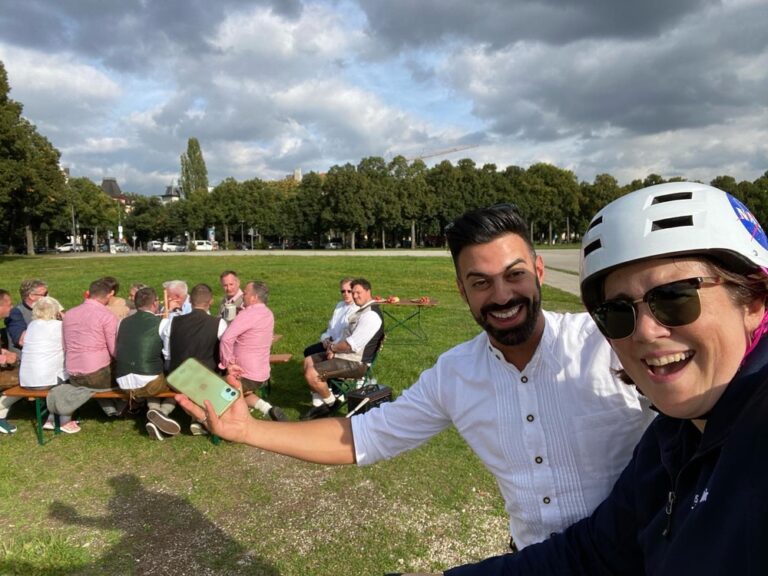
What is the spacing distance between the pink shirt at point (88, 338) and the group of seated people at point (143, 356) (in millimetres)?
11

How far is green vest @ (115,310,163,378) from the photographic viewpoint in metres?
6.45

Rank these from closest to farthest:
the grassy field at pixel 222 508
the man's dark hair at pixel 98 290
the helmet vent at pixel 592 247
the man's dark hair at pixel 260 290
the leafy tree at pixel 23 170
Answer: the helmet vent at pixel 592 247 < the grassy field at pixel 222 508 < the man's dark hair at pixel 98 290 < the man's dark hair at pixel 260 290 < the leafy tree at pixel 23 170

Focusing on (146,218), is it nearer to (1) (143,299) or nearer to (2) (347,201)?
(2) (347,201)

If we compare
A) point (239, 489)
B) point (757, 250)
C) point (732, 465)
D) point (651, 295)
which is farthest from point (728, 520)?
point (239, 489)

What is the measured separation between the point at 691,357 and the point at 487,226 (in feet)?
3.38

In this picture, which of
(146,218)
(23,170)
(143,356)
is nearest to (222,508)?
(143,356)

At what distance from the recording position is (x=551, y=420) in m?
1.92

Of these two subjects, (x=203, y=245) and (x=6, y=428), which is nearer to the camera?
(x=6, y=428)

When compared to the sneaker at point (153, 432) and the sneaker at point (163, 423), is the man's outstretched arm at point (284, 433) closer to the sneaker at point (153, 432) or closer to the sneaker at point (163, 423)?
the sneaker at point (163, 423)

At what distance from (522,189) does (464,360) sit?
7374 centimetres

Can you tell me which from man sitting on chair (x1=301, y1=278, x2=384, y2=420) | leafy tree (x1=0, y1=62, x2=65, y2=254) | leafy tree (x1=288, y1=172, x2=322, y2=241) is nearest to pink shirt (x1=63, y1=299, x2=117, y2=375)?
man sitting on chair (x1=301, y1=278, x2=384, y2=420)

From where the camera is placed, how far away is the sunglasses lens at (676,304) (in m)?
1.20

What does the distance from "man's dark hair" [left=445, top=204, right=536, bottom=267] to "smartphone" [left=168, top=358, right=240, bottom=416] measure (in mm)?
1105

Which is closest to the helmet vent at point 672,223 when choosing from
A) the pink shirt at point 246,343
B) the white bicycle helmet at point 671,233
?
the white bicycle helmet at point 671,233
